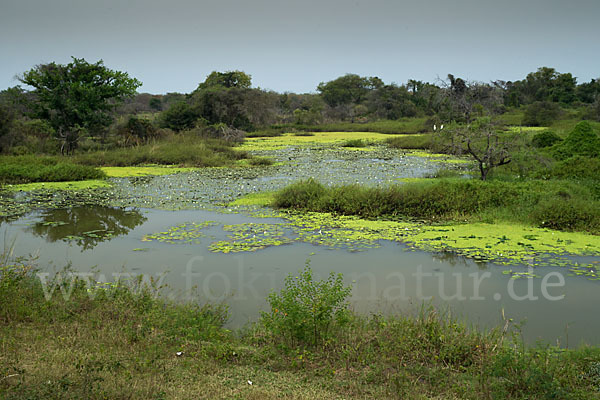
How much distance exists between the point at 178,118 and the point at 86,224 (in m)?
21.4

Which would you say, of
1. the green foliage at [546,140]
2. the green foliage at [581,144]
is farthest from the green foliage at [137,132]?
the green foliage at [581,144]

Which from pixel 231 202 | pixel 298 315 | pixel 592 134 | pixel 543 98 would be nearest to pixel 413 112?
pixel 543 98

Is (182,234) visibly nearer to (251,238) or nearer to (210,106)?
(251,238)

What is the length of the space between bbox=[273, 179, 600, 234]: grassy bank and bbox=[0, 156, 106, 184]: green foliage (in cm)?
734

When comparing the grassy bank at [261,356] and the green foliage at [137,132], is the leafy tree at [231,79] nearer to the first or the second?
the green foliage at [137,132]

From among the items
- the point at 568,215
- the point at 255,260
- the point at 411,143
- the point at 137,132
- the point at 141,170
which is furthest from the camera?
the point at 411,143

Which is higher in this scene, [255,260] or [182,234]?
[182,234]

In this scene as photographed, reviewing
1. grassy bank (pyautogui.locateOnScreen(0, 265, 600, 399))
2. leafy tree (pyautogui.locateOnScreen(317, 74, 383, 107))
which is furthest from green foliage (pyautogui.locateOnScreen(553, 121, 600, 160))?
leafy tree (pyautogui.locateOnScreen(317, 74, 383, 107))

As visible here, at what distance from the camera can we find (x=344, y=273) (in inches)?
278

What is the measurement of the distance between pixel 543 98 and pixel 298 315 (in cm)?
4567

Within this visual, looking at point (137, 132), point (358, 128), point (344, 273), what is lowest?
point (344, 273)

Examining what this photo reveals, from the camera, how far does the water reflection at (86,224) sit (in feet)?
30.4

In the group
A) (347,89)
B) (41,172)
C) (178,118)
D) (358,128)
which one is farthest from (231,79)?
(41,172)

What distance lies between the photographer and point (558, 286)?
6.52 m
